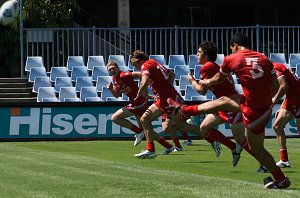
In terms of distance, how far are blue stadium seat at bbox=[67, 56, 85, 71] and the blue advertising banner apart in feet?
11.3

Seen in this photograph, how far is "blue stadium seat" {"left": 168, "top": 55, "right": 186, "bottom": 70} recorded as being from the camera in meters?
30.8

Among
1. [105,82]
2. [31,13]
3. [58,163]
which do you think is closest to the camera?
[58,163]

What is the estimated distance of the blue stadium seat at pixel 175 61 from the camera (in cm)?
3077

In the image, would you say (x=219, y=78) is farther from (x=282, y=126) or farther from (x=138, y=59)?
(x=138, y=59)

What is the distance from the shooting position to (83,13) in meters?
36.3

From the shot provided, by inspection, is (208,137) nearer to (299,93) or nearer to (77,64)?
(299,93)

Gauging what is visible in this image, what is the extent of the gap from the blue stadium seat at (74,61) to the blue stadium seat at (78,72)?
285 millimetres

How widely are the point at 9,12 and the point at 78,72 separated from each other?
2.89 m

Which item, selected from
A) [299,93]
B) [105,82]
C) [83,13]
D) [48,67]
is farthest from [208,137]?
[83,13]

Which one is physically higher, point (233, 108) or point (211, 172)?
point (233, 108)

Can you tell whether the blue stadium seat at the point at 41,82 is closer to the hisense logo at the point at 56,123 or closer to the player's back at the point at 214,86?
the hisense logo at the point at 56,123

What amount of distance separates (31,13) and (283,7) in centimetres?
990

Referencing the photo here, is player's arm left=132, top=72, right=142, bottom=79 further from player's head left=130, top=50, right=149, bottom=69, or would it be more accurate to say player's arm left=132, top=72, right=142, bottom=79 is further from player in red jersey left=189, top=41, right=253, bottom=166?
player in red jersey left=189, top=41, right=253, bottom=166

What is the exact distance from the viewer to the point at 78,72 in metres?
30.1
